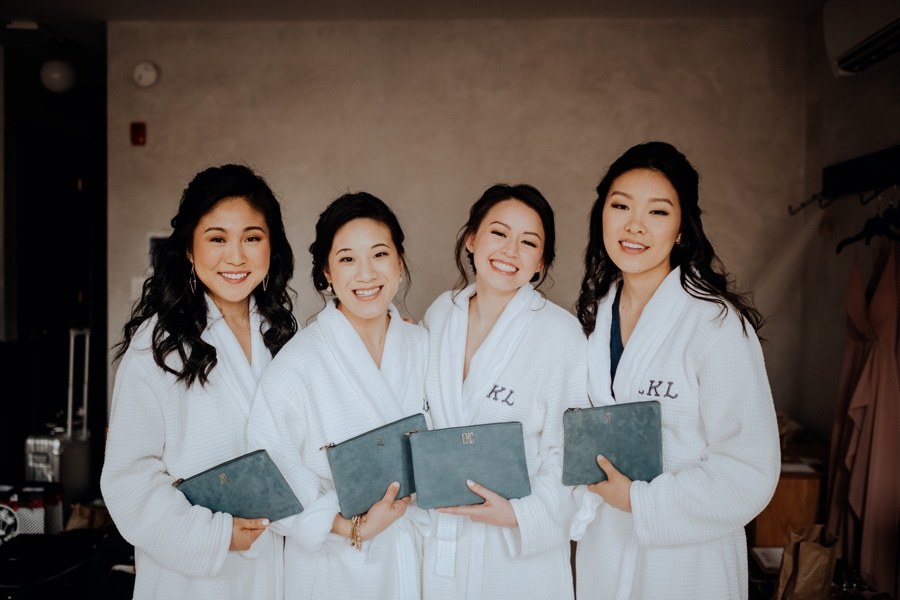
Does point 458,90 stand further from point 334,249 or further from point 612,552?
point 612,552

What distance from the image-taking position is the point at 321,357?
169 centimetres

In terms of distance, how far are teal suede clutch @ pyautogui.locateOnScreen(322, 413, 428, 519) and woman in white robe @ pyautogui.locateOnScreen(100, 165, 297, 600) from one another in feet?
0.73

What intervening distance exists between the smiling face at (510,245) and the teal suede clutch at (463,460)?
443 millimetres

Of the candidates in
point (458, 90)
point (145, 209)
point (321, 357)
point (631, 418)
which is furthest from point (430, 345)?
Result: point (145, 209)

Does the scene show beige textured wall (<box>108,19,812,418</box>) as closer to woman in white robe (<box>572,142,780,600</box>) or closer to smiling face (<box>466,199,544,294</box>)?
smiling face (<box>466,199,544,294</box>)

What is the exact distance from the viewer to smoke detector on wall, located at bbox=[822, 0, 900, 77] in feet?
8.05

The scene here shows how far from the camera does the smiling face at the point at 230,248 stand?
5.44 ft

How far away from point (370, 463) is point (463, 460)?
0.22 m

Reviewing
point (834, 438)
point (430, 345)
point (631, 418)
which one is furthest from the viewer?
point (834, 438)

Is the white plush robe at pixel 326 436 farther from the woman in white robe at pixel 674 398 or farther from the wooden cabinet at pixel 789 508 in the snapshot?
the wooden cabinet at pixel 789 508

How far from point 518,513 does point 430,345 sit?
537mm

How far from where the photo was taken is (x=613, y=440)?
1.53 m

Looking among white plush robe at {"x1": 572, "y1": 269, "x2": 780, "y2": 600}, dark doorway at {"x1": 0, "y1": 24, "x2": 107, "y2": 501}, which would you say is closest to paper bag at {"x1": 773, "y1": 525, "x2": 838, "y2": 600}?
white plush robe at {"x1": 572, "y1": 269, "x2": 780, "y2": 600}

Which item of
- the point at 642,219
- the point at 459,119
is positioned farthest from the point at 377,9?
the point at 642,219
